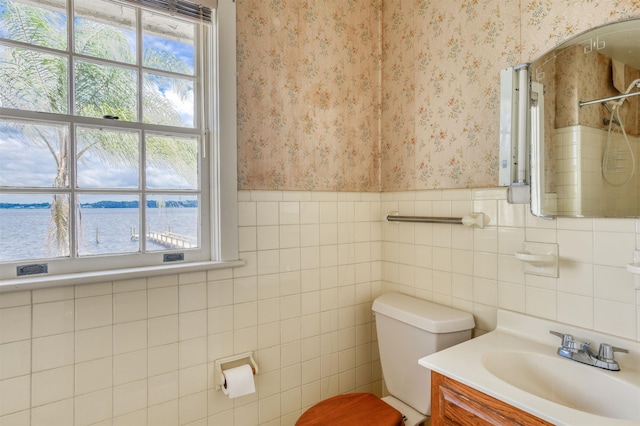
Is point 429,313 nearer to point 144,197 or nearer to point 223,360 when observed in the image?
point 223,360

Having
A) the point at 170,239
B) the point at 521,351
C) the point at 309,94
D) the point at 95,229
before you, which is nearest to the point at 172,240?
the point at 170,239

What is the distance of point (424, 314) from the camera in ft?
5.20

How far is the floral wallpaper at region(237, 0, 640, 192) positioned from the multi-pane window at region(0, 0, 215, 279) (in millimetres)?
252

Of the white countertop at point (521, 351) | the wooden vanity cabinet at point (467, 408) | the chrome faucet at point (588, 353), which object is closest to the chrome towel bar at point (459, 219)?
the white countertop at point (521, 351)

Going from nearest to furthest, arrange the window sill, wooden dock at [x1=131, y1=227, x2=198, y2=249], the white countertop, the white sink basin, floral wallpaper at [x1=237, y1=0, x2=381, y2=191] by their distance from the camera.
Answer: the white countertop → the white sink basin → the window sill → wooden dock at [x1=131, y1=227, x2=198, y2=249] → floral wallpaper at [x1=237, y1=0, x2=381, y2=191]

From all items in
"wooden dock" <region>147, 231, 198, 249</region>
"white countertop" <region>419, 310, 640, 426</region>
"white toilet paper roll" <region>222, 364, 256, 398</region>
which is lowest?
"white toilet paper roll" <region>222, 364, 256, 398</region>

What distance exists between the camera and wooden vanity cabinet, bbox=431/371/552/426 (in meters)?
0.99

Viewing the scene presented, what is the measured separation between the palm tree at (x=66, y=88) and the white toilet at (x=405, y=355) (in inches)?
47.9

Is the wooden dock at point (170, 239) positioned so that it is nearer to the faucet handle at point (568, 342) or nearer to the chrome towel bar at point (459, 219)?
the chrome towel bar at point (459, 219)

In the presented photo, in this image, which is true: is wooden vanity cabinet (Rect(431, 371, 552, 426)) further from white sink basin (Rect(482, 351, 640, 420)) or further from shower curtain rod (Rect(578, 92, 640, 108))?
shower curtain rod (Rect(578, 92, 640, 108))

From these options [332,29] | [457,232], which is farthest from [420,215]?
[332,29]

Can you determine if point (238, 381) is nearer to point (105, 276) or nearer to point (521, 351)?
point (105, 276)

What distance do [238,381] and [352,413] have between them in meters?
0.52

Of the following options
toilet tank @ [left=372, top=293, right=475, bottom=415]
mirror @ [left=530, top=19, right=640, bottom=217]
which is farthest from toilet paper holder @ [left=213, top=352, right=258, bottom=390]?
mirror @ [left=530, top=19, right=640, bottom=217]
